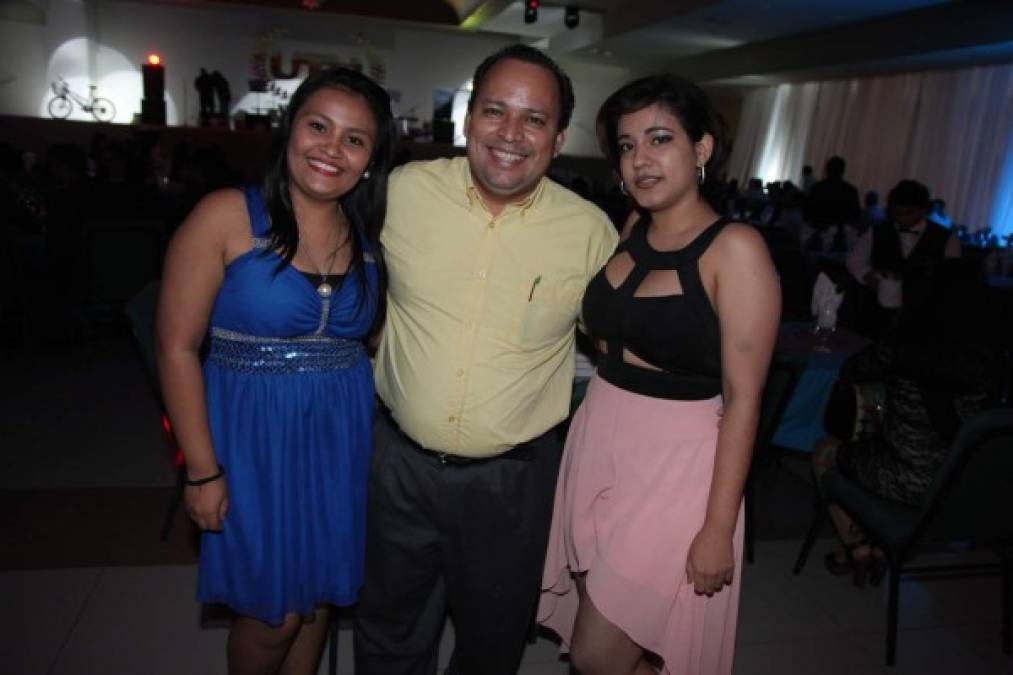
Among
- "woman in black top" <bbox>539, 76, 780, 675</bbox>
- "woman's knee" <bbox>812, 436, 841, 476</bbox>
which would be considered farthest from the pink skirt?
"woman's knee" <bbox>812, 436, 841, 476</bbox>

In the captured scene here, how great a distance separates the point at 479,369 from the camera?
5.43ft

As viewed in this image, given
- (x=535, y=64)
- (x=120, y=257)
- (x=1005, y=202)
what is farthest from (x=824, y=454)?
(x=1005, y=202)

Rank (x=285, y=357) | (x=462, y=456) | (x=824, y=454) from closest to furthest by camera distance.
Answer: (x=285, y=357)
(x=462, y=456)
(x=824, y=454)

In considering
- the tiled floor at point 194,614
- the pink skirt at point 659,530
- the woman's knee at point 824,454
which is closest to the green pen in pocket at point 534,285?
the pink skirt at point 659,530

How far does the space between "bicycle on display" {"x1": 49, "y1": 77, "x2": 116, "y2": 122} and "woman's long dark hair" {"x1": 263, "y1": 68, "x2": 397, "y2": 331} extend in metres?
13.5

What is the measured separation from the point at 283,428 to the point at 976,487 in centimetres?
214

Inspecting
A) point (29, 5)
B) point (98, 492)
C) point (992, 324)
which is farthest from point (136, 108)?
point (992, 324)

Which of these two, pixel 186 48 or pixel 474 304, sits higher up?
pixel 186 48

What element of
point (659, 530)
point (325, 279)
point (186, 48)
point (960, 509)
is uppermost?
point (186, 48)

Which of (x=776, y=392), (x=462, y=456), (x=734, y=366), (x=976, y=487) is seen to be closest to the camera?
(x=734, y=366)

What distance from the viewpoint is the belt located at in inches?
67.1

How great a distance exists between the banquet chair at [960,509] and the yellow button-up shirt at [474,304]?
4.59 feet

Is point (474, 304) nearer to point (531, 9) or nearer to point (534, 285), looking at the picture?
point (534, 285)

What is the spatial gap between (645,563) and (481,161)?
968mm
